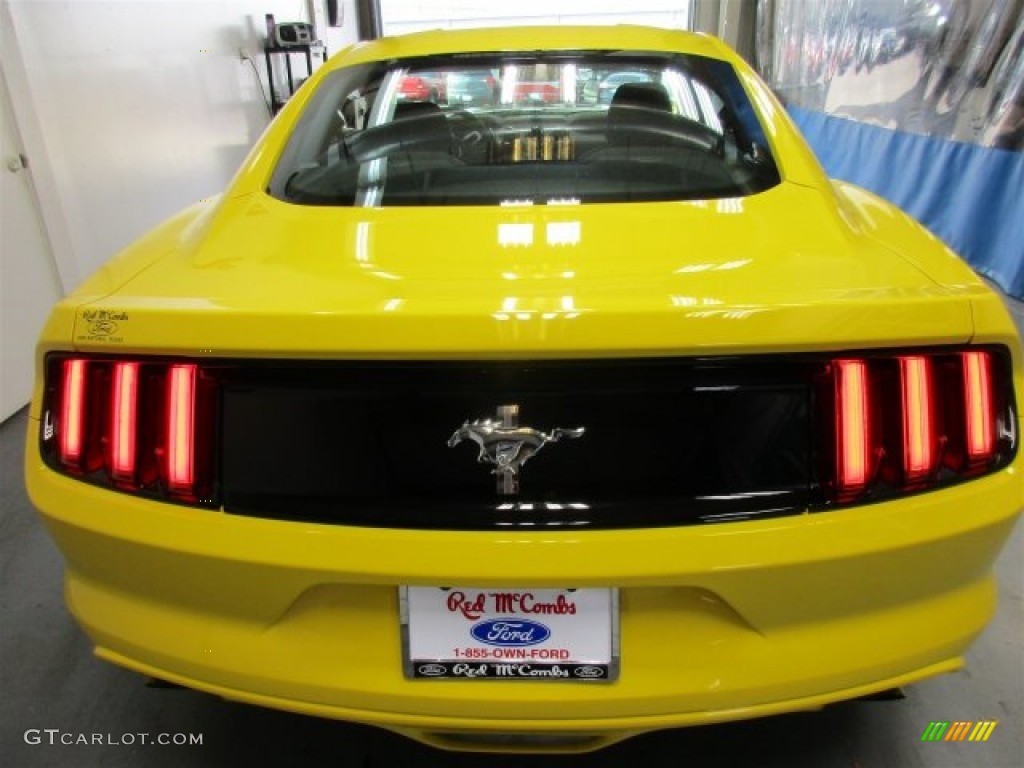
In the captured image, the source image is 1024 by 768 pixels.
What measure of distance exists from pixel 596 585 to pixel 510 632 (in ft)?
0.53

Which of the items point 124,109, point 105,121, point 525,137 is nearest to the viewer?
point 525,137

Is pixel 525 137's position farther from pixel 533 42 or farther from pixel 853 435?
pixel 853 435

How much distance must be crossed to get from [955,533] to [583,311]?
62 centimetres

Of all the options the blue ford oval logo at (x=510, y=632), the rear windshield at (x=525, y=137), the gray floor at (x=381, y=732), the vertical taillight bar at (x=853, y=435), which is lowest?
Answer: the gray floor at (x=381, y=732)

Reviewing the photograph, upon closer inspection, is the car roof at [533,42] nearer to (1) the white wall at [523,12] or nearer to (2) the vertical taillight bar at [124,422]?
(2) the vertical taillight bar at [124,422]

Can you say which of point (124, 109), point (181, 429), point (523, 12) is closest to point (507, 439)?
point (181, 429)

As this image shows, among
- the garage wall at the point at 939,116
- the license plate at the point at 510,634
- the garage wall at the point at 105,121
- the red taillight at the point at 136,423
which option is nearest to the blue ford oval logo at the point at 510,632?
the license plate at the point at 510,634

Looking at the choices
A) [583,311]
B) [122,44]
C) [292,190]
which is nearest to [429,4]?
[122,44]

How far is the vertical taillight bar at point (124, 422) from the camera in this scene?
1.03 meters

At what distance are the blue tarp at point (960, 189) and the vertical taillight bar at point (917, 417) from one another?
3189 millimetres

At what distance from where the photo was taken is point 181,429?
40.3 inches

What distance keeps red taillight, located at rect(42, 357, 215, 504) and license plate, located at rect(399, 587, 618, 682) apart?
364mm

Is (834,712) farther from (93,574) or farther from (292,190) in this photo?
(292,190)

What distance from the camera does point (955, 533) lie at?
99 centimetres
